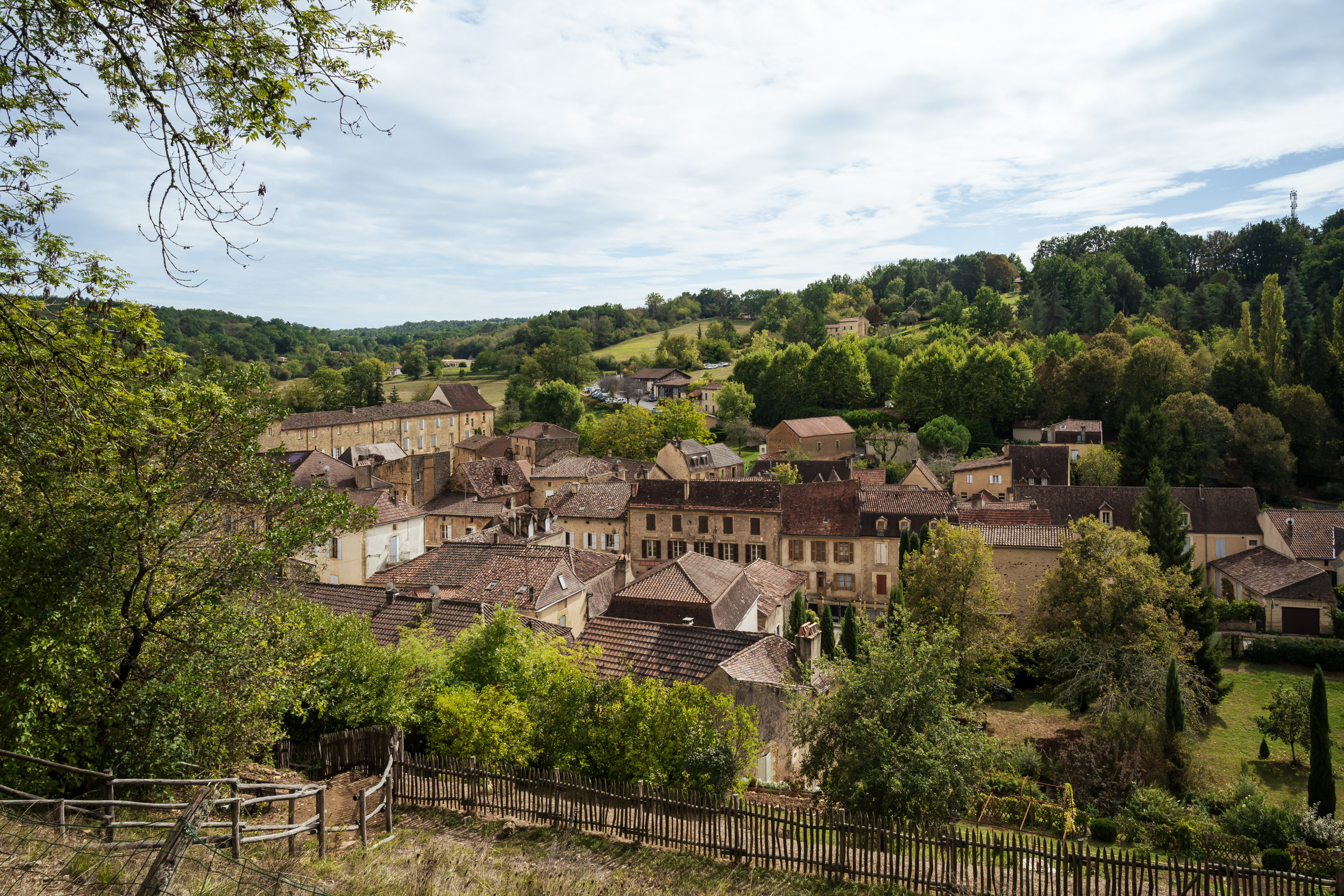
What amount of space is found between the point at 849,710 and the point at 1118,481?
58637mm

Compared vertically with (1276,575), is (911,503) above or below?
above

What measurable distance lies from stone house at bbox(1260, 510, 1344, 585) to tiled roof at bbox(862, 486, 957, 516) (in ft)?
64.9

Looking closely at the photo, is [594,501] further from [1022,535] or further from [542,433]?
[542,433]

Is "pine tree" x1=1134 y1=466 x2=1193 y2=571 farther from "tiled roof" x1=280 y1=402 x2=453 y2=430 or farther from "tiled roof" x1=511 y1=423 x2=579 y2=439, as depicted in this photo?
"tiled roof" x1=280 y1=402 x2=453 y2=430

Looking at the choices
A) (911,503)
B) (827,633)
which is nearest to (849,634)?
(827,633)

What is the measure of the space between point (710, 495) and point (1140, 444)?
4059cm

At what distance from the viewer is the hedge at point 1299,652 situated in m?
38.0

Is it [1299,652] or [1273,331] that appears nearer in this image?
[1299,652]

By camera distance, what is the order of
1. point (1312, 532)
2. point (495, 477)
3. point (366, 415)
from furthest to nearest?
1. point (366, 415)
2. point (495, 477)
3. point (1312, 532)

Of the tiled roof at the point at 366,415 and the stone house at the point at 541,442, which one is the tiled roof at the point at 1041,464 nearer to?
the stone house at the point at 541,442

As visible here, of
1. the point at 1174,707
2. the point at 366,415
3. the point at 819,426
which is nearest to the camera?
the point at 1174,707

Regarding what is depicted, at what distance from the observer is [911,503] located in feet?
149

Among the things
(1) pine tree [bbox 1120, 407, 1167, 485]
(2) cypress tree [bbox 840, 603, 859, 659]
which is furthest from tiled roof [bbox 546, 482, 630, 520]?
(1) pine tree [bbox 1120, 407, 1167, 485]

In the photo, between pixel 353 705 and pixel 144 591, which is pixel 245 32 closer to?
pixel 144 591
